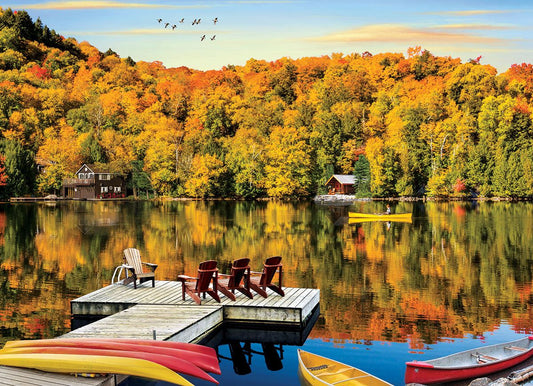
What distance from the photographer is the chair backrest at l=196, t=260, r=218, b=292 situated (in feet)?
52.7

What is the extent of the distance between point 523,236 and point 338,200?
170 ft

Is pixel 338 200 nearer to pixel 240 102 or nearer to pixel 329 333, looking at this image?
pixel 240 102

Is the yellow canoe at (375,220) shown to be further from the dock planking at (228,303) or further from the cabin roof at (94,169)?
the cabin roof at (94,169)

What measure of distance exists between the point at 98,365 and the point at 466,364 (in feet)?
23.3

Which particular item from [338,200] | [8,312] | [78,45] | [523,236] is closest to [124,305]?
[8,312]

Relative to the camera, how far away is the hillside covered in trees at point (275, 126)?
94.7 metres

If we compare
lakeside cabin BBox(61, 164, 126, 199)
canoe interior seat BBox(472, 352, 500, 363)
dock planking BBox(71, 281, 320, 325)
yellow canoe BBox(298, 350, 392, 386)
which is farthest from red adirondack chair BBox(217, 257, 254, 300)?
lakeside cabin BBox(61, 164, 126, 199)

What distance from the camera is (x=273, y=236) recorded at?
130 ft

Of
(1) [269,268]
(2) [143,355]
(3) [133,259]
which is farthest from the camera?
(3) [133,259]

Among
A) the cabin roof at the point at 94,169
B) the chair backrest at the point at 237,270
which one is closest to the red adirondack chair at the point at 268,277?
the chair backrest at the point at 237,270

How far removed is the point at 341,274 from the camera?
25.3 metres

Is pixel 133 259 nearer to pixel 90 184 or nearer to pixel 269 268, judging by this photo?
pixel 269 268

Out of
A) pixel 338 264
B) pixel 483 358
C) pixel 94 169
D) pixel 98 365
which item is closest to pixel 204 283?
pixel 98 365

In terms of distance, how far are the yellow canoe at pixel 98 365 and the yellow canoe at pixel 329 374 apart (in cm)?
275
